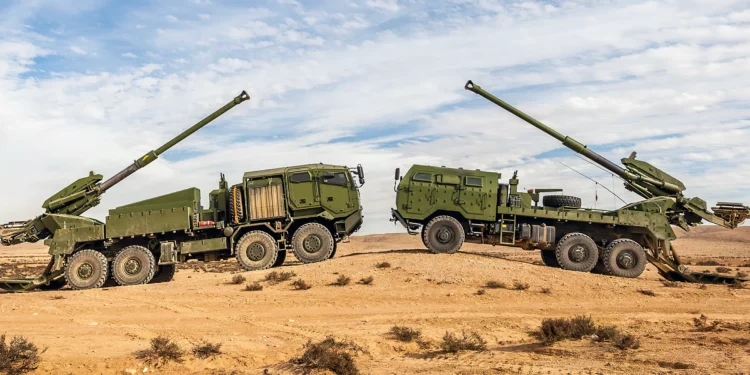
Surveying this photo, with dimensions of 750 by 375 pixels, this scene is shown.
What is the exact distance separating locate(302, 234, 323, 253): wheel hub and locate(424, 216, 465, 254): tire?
368 centimetres

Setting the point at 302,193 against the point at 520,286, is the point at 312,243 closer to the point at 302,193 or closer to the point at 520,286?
the point at 302,193

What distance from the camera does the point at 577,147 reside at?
24906 mm

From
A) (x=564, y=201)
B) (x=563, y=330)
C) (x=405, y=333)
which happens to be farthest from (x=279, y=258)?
(x=563, y=330)

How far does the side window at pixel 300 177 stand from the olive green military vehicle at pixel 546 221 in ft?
10.3

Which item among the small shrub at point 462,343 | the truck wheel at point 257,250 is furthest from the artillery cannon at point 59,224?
the small shrub at point 462,343

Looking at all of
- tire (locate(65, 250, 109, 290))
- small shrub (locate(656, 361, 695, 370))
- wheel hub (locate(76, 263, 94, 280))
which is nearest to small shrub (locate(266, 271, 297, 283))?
tire (locate(65, 250, 109, 290))

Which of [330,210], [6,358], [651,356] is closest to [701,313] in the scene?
[651,356]

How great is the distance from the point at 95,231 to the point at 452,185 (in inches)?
476

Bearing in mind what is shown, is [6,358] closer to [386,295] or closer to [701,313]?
[386,295]

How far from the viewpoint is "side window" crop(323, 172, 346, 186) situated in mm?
22391

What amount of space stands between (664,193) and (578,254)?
4.51 meters

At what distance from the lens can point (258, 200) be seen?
2219 cm

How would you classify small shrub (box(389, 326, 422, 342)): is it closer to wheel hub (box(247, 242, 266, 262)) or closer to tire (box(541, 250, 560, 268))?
wheel hub (box(247, 242, 266, 262))

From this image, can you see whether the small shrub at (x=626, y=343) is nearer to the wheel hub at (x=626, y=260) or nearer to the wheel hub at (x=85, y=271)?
the wheel hub at (x=626, y=260)
